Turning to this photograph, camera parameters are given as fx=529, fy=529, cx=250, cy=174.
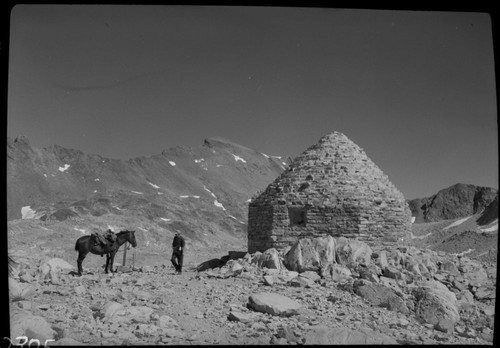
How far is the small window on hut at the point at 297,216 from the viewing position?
49.4 feet

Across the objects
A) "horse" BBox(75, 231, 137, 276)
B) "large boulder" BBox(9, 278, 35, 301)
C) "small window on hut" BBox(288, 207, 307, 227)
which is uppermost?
"small window on hut" BBox(288, 207, 307, 227)

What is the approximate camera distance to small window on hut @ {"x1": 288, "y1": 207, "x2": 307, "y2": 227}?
15.1 meters

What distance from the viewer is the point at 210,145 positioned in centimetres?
8531

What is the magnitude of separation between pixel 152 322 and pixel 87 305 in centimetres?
165

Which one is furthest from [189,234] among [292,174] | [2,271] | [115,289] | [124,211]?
[2,271]

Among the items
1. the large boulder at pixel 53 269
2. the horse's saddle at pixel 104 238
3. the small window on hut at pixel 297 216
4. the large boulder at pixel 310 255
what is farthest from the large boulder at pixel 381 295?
the large boulder at pixel 53 269

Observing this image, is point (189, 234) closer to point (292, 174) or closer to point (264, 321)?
point (292, 174)

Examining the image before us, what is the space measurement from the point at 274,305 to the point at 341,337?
5.73 ft

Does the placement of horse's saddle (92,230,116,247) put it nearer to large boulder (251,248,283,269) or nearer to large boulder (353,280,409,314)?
large boulder (251,248,283,269)

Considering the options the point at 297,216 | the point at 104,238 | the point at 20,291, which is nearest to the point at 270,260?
the point at 297,216

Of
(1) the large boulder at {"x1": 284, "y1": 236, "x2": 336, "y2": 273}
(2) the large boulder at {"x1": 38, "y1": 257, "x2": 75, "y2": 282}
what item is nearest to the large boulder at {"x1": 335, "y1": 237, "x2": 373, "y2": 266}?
(1) the large boulder at {"x1": 284, "y1": 236, "x2": 336, "y2": 273}

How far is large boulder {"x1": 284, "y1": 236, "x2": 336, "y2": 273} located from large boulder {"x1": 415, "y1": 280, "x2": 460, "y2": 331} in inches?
97.5

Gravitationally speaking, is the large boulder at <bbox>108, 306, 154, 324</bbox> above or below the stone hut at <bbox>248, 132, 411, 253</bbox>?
below

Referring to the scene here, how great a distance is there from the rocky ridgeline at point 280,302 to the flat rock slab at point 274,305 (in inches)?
0.8
